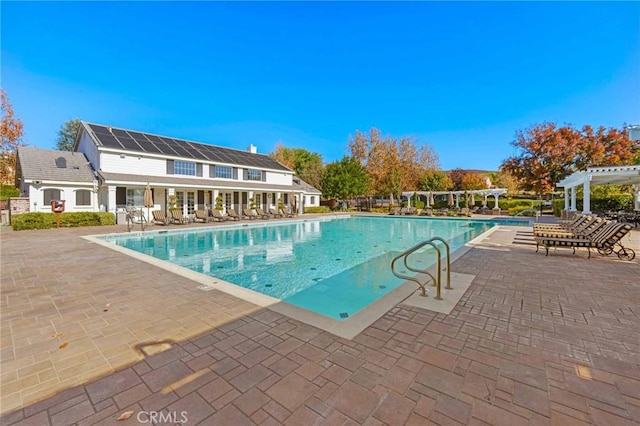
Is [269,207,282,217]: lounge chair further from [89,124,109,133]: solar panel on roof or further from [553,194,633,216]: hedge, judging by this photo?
[553,194,633,216]: hedge

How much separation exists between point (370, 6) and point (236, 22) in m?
7.87

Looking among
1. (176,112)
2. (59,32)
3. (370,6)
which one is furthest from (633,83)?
(176,112)

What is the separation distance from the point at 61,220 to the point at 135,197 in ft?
14.1

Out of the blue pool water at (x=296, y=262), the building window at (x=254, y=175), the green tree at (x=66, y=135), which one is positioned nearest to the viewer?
the blue pool water at (x=296, y=262)

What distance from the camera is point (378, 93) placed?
27.3 meters

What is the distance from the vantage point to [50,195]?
16484 millimetres

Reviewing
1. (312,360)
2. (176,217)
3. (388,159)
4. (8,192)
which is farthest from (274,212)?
(8,192)

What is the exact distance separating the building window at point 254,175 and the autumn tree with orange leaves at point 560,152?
25.1m

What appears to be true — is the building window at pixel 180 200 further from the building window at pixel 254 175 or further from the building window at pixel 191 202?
the building window at pixel 254 175

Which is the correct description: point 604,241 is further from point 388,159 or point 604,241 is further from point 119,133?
point 388,159

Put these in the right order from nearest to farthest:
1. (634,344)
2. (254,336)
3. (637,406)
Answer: (637,406) → (634,344) → (254,336)

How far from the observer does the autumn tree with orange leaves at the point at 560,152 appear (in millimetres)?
23891

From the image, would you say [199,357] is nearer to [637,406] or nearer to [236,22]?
[637,406]

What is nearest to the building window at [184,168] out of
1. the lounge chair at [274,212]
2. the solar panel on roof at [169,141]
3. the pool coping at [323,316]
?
the solar panel on roof at [169,141]
